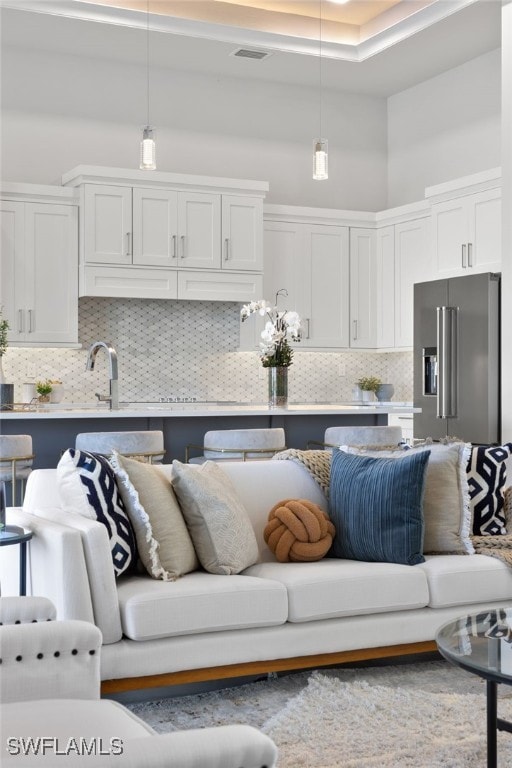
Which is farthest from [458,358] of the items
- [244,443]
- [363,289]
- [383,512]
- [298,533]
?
Result: [298,533]

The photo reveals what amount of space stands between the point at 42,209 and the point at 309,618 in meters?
4.76

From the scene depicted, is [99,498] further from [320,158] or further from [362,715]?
[320,158]

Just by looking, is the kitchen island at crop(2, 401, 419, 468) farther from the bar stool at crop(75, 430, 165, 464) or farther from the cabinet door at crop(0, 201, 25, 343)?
the cabinet door at crop(0, 201, 25, 343)

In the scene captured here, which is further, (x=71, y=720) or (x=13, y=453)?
(x=13, y=453)

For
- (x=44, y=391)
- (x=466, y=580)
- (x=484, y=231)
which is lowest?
(x=466, y=580)

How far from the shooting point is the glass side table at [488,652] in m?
2.17

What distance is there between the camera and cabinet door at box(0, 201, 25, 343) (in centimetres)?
684

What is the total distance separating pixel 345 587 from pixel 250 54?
17.7 feet

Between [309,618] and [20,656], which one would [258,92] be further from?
[20,656]

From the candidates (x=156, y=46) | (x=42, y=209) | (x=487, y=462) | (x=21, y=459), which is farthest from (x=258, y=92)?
(x=487, y=462)

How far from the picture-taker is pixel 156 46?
7.23 metres

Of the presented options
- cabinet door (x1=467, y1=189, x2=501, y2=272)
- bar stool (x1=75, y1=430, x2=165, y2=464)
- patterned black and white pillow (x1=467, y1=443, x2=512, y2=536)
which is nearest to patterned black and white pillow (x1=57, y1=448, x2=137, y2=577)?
bar stool (x1=75, y1=430, x2=165, y2=464)

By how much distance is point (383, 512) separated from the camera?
3.38m

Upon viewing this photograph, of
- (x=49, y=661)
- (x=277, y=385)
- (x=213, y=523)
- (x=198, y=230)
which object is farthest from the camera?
(x=198, y=230)
